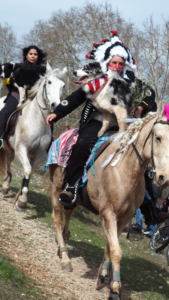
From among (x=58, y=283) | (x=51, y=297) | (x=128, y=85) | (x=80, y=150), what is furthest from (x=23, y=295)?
(x=128, y=85)

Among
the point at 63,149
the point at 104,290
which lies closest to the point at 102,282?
the point at 104,290

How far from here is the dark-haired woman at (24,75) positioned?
9.25m

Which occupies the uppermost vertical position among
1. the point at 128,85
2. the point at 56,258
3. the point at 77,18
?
the point at 77,18

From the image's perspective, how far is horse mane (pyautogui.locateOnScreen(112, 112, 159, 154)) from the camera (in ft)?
16.8

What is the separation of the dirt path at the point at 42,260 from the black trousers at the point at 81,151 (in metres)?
1.33

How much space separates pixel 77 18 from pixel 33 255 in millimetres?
25117

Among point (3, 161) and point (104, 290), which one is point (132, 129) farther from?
point (3, 161)

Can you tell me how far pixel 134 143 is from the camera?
17.0 feet

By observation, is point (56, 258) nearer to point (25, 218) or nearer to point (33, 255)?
point (33, 255)

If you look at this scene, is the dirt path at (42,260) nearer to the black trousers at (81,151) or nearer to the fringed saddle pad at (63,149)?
the black trousers at (81,151)

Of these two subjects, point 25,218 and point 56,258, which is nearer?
point 56,258

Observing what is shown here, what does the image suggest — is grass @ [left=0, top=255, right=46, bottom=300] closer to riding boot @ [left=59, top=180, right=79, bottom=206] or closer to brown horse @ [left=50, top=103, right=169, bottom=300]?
brown horse @ [left=50, top=103, right=169, bottom=300]

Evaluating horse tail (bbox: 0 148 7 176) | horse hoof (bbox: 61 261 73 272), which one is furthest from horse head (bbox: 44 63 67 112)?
horse hoof (bbox: 61 261 73 272)

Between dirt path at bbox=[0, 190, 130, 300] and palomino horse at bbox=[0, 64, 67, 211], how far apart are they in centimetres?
91
